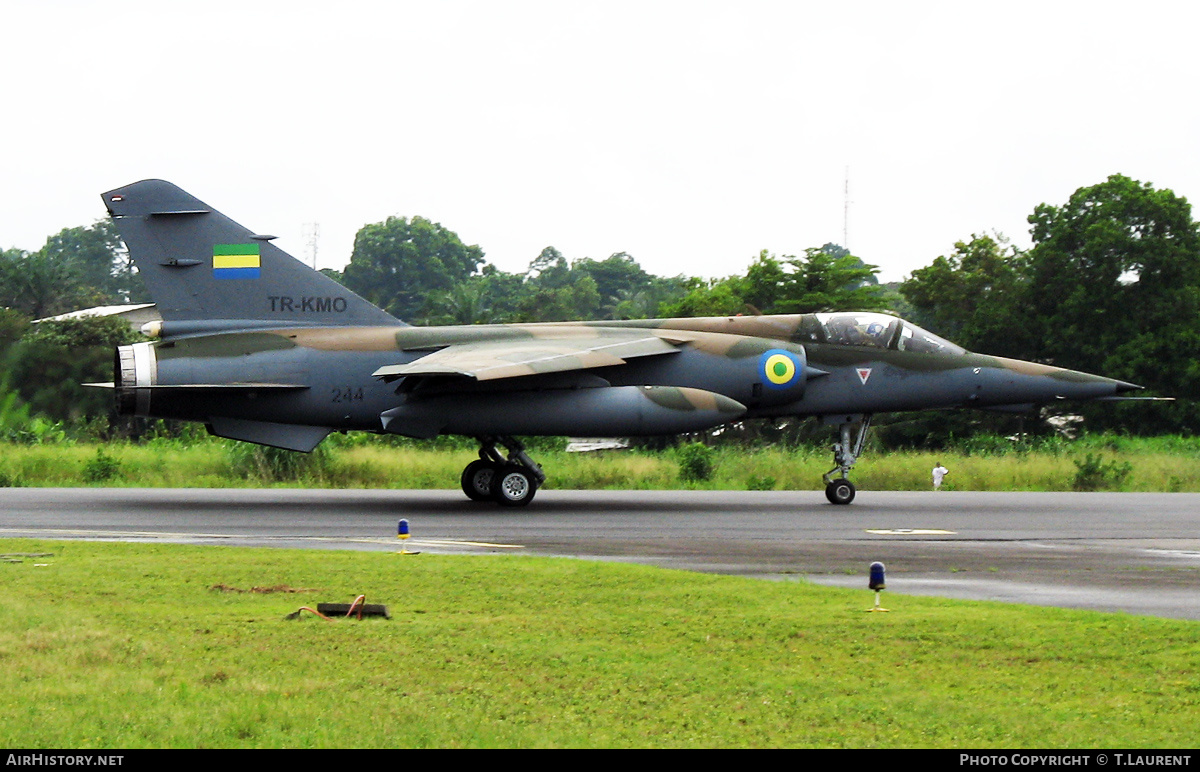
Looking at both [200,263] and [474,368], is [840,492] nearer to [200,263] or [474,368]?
[474,368]

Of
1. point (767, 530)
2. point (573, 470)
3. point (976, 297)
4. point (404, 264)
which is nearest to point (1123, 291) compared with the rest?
point (976, 297)

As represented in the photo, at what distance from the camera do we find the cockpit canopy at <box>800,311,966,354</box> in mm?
22906

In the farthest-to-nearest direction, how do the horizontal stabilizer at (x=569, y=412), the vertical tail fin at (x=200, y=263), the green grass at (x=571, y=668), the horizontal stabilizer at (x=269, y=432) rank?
1. the vertical tail fin at (x=200, y=263)
2. the horizontal stabilizer at (x=269, y=432)
3. the horizontal stabilizer at (x=569, y=412)
4. the green grass at (x=571, y=668)

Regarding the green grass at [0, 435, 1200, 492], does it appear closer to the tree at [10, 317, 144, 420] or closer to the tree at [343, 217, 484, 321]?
the tree at [10, 317, 144, 420]

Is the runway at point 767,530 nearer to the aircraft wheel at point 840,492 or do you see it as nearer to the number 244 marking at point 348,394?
the aircraft wheel at point 840,492

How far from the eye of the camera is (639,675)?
7273 millimetres

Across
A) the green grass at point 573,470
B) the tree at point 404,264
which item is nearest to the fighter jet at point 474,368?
the green grass at point 573,470

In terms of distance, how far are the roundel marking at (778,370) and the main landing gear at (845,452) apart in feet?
4.63

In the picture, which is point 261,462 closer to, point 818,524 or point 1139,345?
point 818,524

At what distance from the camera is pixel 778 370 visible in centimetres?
2216

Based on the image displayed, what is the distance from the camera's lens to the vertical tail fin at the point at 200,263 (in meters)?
21.3

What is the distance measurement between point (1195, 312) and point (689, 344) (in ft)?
101

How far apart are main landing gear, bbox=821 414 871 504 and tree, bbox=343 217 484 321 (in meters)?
65.6
